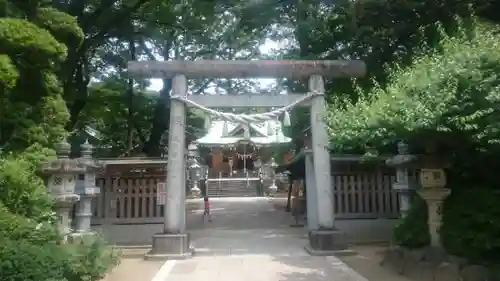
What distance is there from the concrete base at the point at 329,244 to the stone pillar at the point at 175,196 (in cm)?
325

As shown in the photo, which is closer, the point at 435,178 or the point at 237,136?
the point at 435,178

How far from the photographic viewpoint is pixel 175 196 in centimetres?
1134

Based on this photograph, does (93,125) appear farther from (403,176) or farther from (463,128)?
(463,128)

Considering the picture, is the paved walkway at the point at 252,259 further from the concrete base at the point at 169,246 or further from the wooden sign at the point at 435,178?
the wooden sign at the point at 435,178

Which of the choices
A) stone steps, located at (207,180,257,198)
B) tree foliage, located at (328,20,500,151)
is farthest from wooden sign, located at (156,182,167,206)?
stone steps, located at (207,180,257,198)

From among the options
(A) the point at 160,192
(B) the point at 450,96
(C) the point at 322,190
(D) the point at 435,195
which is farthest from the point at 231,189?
(B) the point at 450,96

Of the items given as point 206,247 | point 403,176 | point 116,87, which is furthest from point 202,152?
point 403,176

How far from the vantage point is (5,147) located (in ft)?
31.5

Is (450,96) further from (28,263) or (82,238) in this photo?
(82,238)

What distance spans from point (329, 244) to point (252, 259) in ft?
6.56

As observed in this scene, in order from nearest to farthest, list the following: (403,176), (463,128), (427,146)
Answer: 1. (463,128)
2. (427,146)
3. (403,176)

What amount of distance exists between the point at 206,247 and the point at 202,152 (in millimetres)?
29627

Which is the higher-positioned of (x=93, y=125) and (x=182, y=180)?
(x=93, y=125)

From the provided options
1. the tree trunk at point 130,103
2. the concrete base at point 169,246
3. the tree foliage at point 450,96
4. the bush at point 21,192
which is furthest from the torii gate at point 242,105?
the tree trunk at point 130,103
